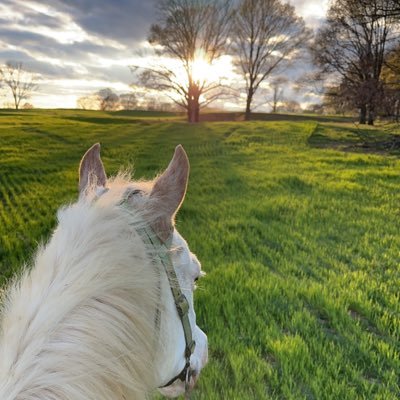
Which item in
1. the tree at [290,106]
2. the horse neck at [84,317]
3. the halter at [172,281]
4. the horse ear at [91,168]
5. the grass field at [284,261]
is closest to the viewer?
the horse neck at [84,317]

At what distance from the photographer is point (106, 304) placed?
92cm

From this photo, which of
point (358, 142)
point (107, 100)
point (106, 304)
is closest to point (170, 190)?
point (106, 304)

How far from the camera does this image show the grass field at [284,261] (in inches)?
94.7

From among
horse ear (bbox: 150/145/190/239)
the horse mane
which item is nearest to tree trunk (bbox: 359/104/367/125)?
horse ear (bbox: 150/145/190/239)

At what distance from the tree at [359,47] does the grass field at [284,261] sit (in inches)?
87.9

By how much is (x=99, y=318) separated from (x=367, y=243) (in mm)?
4642

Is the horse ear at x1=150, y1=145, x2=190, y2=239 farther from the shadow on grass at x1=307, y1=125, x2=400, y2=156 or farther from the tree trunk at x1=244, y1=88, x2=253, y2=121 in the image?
the tree trunk at x1=244, y1=88, x2=253, y2=121

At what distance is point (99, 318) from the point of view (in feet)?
2.89

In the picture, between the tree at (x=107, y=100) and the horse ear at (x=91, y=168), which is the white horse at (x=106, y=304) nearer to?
the horse ear at (x=91, y=168)

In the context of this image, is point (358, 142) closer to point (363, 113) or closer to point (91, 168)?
point (363, 113)

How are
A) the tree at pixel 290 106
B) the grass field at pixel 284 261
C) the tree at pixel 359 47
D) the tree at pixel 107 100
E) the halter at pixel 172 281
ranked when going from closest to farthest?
the halter at pixel 172 281
the grass field at pixel 284 261
the tree at pixel 359 47
the tree at pixel 107 100
the tree at pixel 290 106

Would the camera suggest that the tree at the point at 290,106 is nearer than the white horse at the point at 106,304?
No

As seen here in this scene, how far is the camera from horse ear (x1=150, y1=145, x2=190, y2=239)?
44.4 inches

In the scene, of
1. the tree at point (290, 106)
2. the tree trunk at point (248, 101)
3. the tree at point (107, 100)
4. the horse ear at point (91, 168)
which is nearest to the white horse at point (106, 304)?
the horse ear at point (91, 168)
